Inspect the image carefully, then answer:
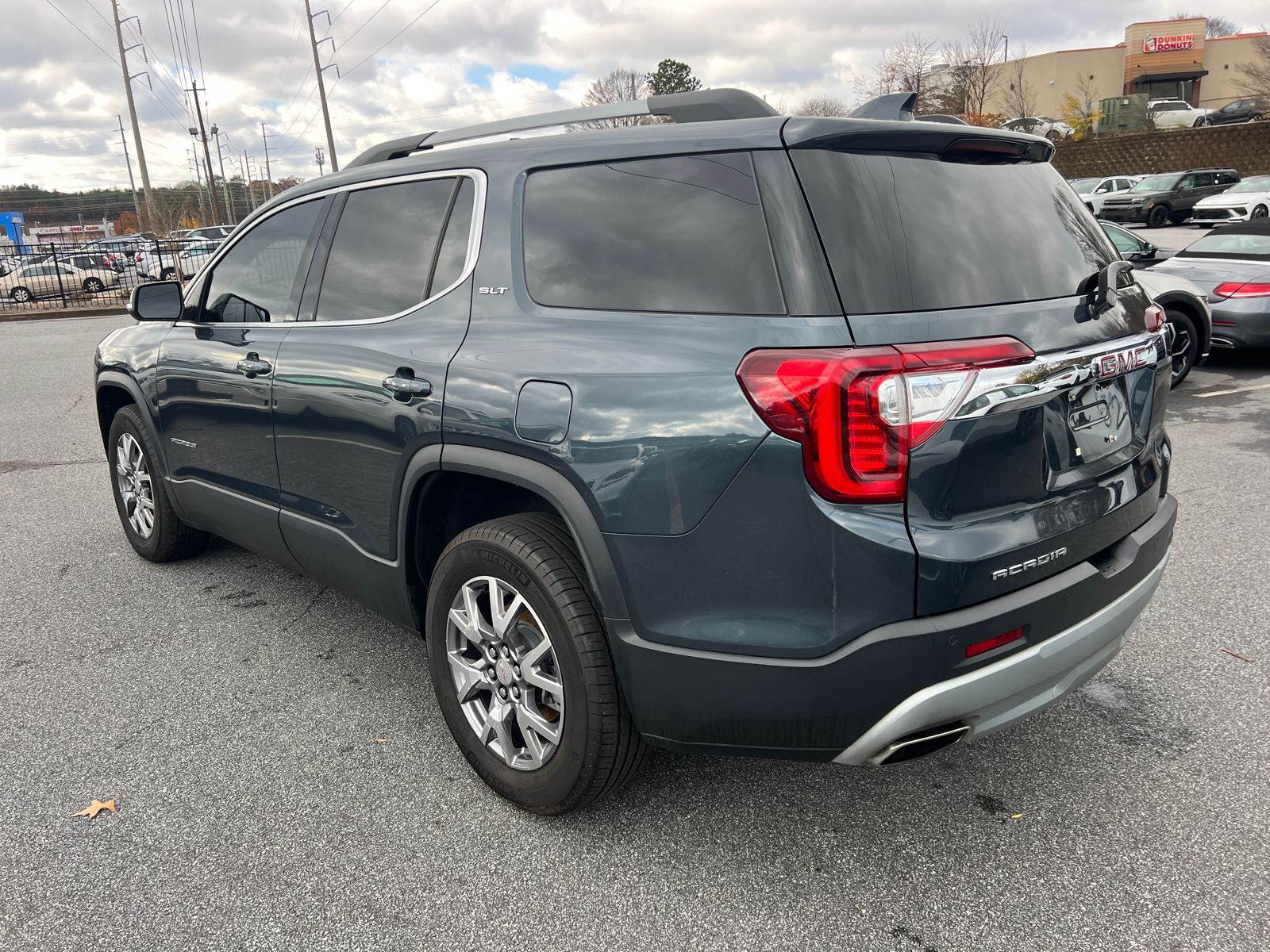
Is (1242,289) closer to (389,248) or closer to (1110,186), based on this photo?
(389,248)

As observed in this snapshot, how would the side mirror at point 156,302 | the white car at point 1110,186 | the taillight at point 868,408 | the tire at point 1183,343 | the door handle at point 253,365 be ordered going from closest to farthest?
the taillight at point 868,408
the door handle at point 253,365
the side mirror at point 156,302
the tire at point 1183,343
the white car at point 1110,186

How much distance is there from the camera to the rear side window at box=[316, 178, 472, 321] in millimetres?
2840

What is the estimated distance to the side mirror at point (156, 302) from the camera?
407 centimetres

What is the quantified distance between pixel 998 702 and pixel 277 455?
2.58 meters

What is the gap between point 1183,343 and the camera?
8.05 meters

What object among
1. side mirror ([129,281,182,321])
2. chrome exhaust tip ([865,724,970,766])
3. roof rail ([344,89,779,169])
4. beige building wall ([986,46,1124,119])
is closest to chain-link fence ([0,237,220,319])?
side mirror ([129,281,182,321])

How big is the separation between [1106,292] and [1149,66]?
8076cm

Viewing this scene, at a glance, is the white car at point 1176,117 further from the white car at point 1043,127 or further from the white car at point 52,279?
the white car at point 52,279

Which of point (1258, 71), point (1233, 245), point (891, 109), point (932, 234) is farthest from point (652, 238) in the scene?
point (1258, 71)

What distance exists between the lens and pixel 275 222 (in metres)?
3.64

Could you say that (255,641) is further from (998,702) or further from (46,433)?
(46,433)

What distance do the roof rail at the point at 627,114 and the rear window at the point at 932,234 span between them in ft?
1.27

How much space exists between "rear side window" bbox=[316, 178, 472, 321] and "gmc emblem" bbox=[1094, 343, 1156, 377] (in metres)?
1.79

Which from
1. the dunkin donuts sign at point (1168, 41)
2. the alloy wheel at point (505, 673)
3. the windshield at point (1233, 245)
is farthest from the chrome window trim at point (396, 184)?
the dunkin donuts sign at point (1168, 41)
